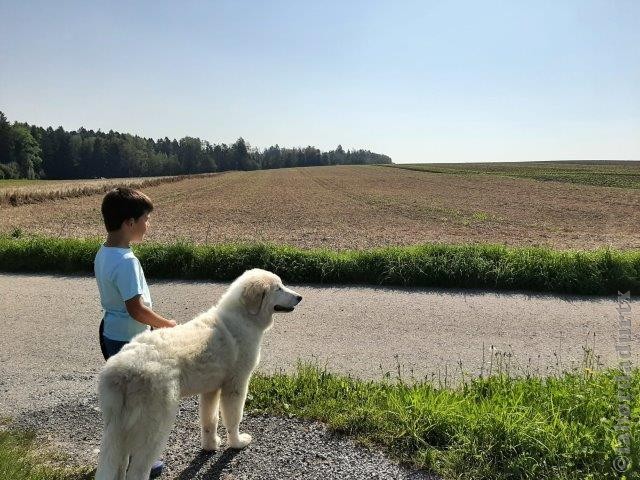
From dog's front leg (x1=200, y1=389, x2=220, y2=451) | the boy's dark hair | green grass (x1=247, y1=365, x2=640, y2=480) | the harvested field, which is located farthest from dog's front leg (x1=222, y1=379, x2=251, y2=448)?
the harvested field

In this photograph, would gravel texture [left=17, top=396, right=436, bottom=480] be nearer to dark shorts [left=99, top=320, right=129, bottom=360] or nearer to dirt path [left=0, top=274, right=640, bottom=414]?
dirt path [left=0, top=274, right=640, bottom=414]

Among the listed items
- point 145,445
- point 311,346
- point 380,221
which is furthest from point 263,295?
point 380,221

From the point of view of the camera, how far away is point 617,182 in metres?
55.2

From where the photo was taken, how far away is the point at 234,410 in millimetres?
3953

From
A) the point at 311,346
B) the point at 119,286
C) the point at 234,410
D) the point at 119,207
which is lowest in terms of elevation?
the point at 311,346

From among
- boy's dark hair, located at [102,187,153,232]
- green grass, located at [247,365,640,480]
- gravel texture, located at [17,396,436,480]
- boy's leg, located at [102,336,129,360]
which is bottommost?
gravel texture, located at [17,396,436,480]

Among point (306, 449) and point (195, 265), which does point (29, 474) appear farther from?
point (195, 265)

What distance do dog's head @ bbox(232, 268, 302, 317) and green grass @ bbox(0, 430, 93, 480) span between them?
189cm

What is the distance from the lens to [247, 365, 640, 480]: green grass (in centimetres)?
358

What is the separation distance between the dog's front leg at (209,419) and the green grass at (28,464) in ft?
3.08

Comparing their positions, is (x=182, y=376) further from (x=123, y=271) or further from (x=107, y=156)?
(x=107, y=156)

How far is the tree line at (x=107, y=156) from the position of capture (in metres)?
87.8

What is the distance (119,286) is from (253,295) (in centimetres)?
112

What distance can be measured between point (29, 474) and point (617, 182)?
65415 millimetres
